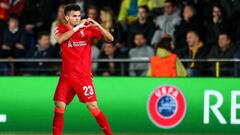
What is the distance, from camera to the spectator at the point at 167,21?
17.4 metres

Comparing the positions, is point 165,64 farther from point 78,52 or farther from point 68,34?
point 68,34

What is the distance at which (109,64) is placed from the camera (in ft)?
54.5

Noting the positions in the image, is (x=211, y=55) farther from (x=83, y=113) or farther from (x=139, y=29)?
(x=83, y=113)

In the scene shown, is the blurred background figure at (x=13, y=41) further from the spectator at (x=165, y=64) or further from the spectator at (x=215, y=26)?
the spectator at (x=215, y=26)

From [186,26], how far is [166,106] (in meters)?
2.55

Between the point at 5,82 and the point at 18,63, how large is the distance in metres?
1.80

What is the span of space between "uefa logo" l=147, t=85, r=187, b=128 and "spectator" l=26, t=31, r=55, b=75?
2428mm

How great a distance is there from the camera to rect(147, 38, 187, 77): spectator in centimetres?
1529

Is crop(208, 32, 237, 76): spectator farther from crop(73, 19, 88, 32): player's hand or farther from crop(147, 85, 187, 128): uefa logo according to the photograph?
crop(73, 19, 88, 32): player's hand

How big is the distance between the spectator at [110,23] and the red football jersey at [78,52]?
16.6ft

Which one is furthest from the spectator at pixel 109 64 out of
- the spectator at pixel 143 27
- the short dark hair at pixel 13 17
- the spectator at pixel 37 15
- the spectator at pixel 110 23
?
the short dark hair at pixel 13 17

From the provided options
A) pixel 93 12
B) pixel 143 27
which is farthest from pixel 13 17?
pixel 143 27

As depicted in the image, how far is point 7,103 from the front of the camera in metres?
15.0

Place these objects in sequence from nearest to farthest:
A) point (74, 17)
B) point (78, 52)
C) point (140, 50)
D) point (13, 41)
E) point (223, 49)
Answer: point (74, 17)
point (78, 52)
point (223, 49)
point (140, 50)
point (13, 41)
